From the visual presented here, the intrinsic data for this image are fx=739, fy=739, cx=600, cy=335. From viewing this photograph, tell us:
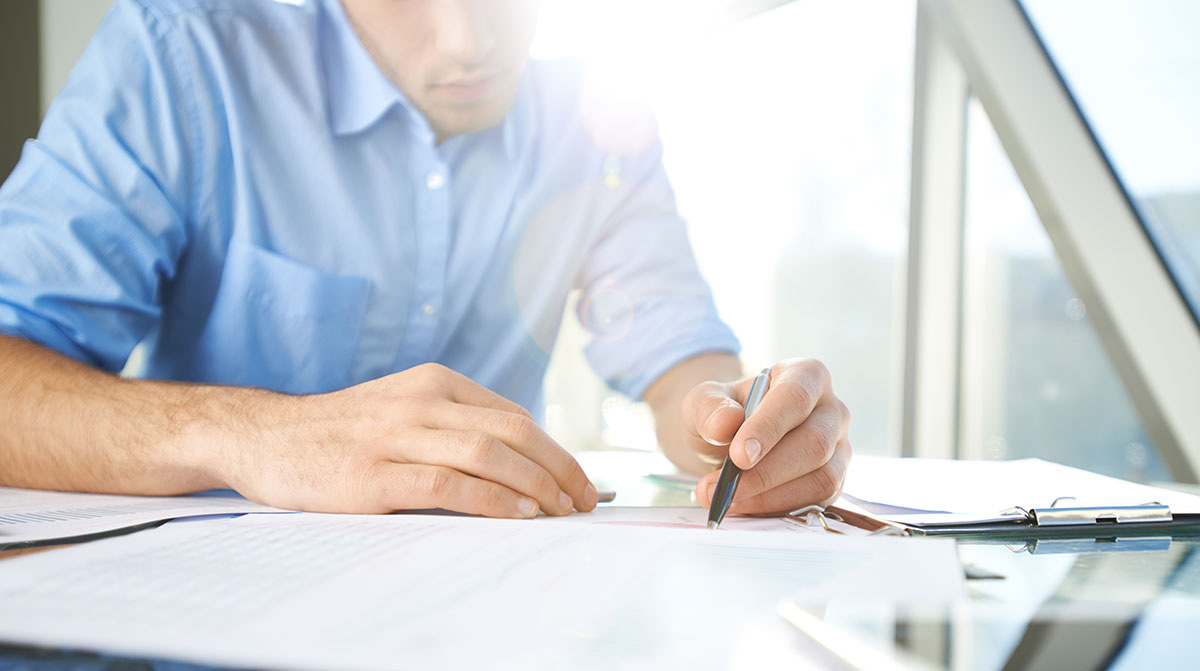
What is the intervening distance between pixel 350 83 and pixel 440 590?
76 cm

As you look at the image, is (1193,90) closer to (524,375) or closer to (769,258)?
(524,375)

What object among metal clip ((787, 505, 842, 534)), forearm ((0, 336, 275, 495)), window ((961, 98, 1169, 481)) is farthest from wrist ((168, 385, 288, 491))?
window ((961, 98, 1169, 481))

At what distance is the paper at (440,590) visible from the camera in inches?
8.3

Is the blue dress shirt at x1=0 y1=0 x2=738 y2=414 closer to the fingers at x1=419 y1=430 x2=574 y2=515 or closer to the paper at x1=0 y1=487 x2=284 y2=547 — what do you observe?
the paper at x1=0 y1=487 x2=284 y2=547

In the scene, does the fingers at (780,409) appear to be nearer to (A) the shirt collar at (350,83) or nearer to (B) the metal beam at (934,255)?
(A) the shirt collar at (350,83)

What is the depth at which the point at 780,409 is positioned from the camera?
1.61ft

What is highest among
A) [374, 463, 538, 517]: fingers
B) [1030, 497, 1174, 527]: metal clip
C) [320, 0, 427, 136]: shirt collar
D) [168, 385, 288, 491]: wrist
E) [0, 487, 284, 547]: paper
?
[320, 0, 427, 136]: shirt collar

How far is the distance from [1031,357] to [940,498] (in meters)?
1.83

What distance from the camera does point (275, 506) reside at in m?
0.47

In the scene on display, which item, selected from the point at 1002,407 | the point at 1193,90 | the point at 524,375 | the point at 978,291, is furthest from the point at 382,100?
the point at 1002,407

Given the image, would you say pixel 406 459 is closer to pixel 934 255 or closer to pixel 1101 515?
pixel 1101 515

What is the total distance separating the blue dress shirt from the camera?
26.9 inches

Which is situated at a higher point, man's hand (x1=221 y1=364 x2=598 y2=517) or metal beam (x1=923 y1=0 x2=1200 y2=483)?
metal beam (x1=923 y1=0 x2=1200 y2=483)

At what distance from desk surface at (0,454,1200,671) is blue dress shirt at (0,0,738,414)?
0.46 m
